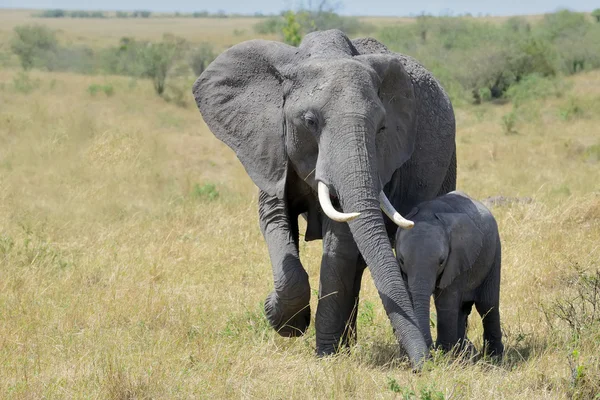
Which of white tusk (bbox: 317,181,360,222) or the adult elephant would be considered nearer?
white tusk (bbox: 317,181,360,222)

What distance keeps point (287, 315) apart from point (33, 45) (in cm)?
3549

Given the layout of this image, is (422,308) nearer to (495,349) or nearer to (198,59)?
(495,349)

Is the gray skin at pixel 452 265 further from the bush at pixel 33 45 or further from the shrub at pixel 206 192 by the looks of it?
the bush at pixel 33 45

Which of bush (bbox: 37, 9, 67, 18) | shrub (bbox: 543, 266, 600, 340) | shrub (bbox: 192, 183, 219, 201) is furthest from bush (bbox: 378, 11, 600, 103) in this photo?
bush (bbox: 37, 9, 67, 18)

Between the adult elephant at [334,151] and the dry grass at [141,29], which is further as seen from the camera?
the dry grass at [141,29]

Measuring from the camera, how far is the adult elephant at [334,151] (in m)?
4.93

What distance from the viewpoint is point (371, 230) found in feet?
16.1

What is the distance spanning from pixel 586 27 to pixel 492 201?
34288mm

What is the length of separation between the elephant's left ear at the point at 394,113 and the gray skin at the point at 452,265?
0.34m

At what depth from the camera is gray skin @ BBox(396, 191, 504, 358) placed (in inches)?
199

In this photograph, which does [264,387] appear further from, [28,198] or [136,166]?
[136,166]

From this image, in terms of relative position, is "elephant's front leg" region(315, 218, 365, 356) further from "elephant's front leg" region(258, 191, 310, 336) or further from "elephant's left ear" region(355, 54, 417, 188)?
"elephant's left ear" region(355, 54, 417, 188)

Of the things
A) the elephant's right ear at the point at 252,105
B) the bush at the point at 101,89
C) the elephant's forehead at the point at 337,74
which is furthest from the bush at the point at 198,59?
the elephant's forehead at the point at 337,74

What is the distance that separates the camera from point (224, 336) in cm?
634
